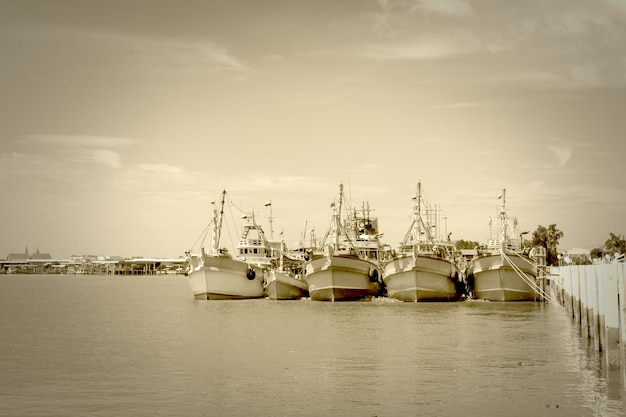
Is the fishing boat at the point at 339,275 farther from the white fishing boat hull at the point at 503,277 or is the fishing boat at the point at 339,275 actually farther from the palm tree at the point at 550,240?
the palm tree at the point at 550,240

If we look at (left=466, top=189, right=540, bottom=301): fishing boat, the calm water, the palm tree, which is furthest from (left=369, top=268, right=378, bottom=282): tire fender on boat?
the palm tree

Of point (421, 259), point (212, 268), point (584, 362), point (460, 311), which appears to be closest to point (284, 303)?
point (212, 268)

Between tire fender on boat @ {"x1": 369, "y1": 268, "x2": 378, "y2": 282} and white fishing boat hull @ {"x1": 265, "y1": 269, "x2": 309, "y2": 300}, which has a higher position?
tire fender on boat @ {"x1": 369, "y1": 268, "x2": 378, "y2": 282}

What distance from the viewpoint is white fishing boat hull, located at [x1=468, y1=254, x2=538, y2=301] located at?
63.4 m

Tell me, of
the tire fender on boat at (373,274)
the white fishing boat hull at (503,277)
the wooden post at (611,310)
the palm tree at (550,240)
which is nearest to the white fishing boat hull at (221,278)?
the tire fender on boat at (373,274)

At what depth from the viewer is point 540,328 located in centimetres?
4241

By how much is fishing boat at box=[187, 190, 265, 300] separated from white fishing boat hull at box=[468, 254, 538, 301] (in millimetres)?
23067

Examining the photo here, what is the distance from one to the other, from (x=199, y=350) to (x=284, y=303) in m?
35.5

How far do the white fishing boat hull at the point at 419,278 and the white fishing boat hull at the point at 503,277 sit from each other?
2.62m

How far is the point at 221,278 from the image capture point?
73188 millimetres

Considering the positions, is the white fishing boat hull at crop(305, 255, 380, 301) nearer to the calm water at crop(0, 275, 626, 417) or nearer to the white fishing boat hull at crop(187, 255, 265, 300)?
the white fishing boat hull at crop(187, 255, 265, 300)

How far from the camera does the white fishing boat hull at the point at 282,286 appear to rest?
74625 mm

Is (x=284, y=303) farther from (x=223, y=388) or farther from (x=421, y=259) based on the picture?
(x=223, y=388)

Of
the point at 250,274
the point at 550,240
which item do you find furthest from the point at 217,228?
the point at 550,240
